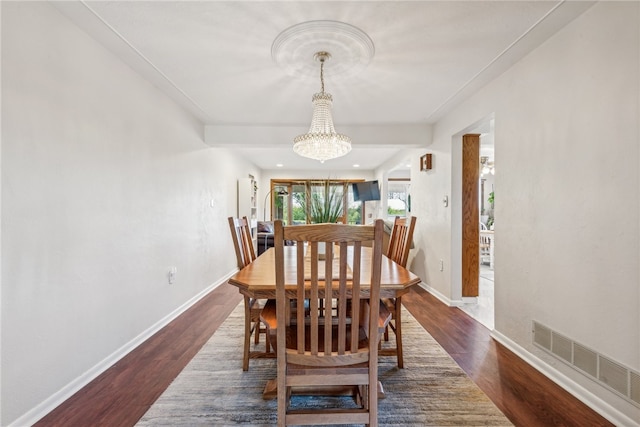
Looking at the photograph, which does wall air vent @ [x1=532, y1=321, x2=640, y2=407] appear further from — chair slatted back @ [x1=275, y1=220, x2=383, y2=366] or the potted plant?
the potted plant

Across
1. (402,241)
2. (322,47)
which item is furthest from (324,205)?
(322,47)

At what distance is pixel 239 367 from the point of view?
1.97 metres

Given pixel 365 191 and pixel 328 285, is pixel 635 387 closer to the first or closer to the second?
pixel 328 285

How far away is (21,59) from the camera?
1416 millimetres

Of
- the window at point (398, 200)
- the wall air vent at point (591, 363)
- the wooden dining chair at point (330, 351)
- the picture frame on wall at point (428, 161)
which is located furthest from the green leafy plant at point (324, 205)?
the window at point (398, 200)

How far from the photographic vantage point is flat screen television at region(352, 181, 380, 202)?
298 inches

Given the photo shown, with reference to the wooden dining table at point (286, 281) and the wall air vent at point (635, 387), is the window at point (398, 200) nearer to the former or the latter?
the wooden dining table at point (286, 281)

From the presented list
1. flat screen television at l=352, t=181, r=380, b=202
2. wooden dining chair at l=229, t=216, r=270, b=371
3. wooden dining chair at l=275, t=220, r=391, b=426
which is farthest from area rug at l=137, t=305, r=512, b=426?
flat screen television at l=352, t=181, r=380, b=202

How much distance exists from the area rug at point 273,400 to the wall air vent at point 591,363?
22.8 inches

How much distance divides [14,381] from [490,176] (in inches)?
327

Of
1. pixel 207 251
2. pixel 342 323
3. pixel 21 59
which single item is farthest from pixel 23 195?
pixel 207 251

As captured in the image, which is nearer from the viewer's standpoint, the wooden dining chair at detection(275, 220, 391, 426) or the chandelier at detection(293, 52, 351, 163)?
the wooden dining chair at detection(275, 220, 391, 426)

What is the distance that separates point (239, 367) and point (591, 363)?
Result: 2136mm

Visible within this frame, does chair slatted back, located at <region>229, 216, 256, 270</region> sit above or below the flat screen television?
below
